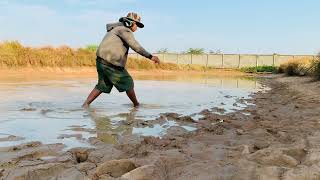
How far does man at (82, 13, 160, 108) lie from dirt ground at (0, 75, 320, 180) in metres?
2.72

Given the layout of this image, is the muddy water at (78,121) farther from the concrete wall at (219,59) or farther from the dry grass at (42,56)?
the concrete wall at (219,59)

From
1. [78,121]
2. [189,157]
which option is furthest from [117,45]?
[189,157]

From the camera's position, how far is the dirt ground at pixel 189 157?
2.87 metres

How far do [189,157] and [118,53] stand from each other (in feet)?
14.7

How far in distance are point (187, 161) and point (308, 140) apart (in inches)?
52.0

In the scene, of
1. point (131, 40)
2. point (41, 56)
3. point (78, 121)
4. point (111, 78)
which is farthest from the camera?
point (41, 56)

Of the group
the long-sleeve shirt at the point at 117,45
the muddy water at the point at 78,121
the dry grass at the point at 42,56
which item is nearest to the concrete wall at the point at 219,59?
the dry grass at the point at 42,56

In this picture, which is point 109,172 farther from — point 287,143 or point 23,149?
point 287,143

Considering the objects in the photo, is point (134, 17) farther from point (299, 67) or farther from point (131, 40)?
point (299, 67)

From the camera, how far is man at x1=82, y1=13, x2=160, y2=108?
25.1 feet

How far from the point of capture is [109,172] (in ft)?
9.64

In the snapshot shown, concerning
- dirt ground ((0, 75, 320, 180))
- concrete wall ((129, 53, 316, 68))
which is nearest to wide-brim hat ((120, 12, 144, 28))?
dirt ground ((0, 75, 320, 180))

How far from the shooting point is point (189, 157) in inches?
136

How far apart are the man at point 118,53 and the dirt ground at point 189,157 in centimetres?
272
